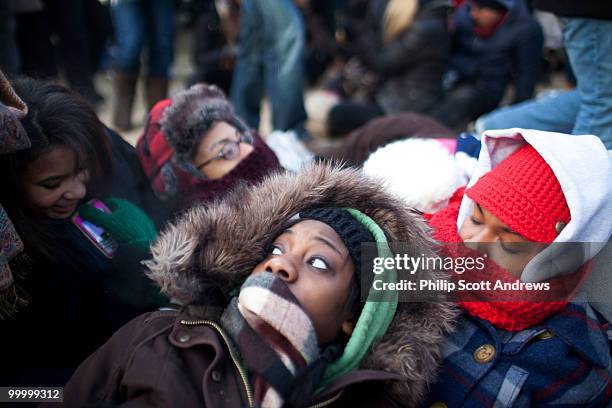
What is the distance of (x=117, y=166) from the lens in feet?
7.52

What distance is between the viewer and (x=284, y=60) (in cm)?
413

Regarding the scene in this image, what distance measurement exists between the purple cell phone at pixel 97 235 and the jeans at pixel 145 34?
8.32 feet

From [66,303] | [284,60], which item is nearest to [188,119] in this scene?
[66,303]

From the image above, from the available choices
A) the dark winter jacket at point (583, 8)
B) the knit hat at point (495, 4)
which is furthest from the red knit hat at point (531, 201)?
the knit hat at point (495, 4)

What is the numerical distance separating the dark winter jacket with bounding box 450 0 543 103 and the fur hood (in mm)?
2963

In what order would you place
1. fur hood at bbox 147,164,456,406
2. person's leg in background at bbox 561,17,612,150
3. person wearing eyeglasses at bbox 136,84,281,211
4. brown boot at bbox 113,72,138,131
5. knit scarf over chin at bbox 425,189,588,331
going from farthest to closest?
brown boot at bbox 113,72,138,131
person's leg in background at bbox 561,17,612,150
person wearing eyeglasses at bbox 136,84,281,211
knit scarf over chin at bbox 425,189,588,331
fur hood at bbox 147,164,456,406

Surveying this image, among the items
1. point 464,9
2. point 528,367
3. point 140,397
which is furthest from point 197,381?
point 464,9

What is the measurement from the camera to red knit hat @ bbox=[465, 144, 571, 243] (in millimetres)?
1653

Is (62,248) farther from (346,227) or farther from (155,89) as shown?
(155,89)

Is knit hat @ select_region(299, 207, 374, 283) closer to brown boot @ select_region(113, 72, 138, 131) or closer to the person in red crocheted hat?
the person in red crocheted hat

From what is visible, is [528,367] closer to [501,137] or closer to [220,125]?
[501,137]

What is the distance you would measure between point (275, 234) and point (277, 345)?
1.11ft

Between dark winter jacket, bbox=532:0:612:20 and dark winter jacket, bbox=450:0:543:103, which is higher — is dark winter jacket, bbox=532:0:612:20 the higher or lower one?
the higher one

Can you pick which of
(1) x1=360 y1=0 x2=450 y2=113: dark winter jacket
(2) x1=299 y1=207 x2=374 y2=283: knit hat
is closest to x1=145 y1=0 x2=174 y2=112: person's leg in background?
(1) x1=360 y1=0 x2=450 y2=113: dark winter jacket
